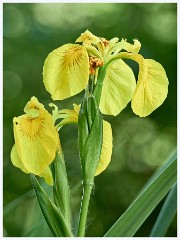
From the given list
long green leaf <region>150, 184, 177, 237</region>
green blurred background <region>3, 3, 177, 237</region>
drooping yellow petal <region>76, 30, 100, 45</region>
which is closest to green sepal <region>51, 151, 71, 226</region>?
drooping yellow petal <region>76, 30, 100, 45</region>

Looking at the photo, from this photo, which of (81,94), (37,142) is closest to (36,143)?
(37,142)

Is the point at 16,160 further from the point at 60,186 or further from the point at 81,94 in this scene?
the point at 81,94

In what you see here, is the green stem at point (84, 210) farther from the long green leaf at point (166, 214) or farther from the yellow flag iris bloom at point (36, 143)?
the long green leaf at point (166, 214)

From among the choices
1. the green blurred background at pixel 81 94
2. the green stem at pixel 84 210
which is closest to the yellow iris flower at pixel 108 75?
the green stem at pixel 84 210

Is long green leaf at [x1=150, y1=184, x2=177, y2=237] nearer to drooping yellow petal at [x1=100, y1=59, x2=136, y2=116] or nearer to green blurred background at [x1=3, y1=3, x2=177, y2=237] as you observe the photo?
drooping yellow petal at [x1=100, y1=59, x2=136, y2=116]

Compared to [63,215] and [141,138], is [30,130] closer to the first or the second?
[63,215]

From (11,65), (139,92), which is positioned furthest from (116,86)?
(11,65)
